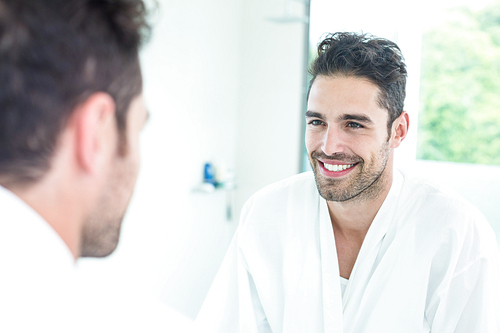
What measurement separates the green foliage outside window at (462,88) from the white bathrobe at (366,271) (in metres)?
0.98

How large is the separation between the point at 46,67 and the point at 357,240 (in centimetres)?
111

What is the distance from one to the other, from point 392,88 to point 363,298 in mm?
649

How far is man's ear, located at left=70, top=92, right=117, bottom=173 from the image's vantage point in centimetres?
41

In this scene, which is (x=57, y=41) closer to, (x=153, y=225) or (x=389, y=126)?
(x=389, y=126)

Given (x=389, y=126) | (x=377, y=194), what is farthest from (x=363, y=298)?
(x=389, y=126)

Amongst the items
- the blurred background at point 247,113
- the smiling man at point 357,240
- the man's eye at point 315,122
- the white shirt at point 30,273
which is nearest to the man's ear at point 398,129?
the smiling man at point 357,240

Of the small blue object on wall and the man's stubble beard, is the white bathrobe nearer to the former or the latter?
the man's stubble beard

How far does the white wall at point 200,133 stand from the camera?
6.32 feet

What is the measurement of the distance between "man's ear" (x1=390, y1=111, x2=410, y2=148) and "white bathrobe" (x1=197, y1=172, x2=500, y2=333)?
13cm

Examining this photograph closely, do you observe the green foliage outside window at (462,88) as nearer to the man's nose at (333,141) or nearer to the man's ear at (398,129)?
the man's ear at (398,129)

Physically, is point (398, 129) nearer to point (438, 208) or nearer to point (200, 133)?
point (438, 208)

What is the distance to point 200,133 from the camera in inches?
89.6

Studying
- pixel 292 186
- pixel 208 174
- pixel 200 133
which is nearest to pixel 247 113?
pixel 200 133

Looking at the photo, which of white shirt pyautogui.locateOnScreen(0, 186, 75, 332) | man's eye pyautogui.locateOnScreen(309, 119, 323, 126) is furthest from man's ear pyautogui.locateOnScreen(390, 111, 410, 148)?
white shirt pyautogui.locateOnScreen(0, 186, 75, 332)
